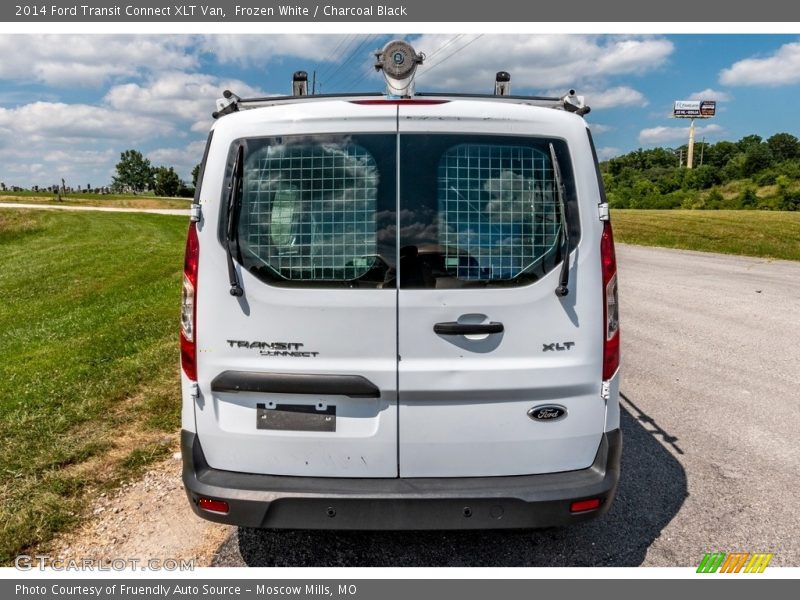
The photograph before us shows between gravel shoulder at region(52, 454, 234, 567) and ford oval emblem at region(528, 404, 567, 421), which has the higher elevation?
ford oval emblem at region(528, 404, 567, 421)

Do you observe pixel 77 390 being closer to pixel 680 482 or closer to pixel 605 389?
pixel 605 389

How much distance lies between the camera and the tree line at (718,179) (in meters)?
54.4

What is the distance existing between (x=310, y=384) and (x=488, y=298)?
870 mm

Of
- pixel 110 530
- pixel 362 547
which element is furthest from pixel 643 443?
pixel 110 530

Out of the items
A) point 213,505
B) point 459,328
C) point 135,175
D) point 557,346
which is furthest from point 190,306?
point 135,175

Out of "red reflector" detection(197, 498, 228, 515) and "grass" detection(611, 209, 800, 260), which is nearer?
"red reflector" detection(197, 498, 228, 515)

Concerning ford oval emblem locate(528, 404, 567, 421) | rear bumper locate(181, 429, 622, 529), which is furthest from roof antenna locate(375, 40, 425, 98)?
rear bumper locate(181, 429, 622, 529)

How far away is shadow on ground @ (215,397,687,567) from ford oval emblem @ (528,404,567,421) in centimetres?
91

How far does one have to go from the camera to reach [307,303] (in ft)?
8.71

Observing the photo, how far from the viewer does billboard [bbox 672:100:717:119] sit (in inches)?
4948

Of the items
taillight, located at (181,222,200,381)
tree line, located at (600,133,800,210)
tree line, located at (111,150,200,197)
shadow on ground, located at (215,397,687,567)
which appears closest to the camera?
taillight, located at (181,222,200,381)

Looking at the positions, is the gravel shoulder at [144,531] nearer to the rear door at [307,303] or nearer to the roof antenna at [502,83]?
the rear door at [307,303]

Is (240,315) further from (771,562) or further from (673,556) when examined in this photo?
(771,562)

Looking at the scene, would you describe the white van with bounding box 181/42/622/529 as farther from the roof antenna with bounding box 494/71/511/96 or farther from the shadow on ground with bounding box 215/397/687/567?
the roof antenna with bounding box 494/71/511/96
